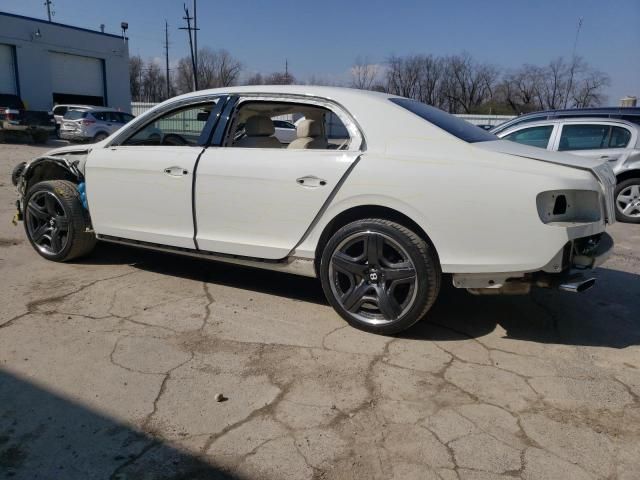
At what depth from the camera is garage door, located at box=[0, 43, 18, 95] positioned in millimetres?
30109

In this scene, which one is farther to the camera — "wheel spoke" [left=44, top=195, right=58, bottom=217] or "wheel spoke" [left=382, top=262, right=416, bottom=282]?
"wheel spoke" [left=44, top=195, right=58, bottom=217]

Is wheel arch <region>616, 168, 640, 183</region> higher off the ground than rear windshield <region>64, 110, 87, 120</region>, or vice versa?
rear windshield <region>64, 110, 87, 120</region>

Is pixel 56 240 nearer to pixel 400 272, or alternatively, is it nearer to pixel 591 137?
pixel 400 272

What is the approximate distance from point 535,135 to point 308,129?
547 centimetres

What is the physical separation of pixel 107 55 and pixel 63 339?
3776 centimetres

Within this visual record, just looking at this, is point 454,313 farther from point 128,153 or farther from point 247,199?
point 128,153

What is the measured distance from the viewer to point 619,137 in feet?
26.7

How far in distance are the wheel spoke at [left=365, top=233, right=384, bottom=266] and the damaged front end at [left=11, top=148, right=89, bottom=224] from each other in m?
2.80

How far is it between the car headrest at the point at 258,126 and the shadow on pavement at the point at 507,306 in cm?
128

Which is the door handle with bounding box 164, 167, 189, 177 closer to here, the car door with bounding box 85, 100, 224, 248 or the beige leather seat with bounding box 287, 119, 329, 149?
the car door with bounding box 85, 100, 224, 248

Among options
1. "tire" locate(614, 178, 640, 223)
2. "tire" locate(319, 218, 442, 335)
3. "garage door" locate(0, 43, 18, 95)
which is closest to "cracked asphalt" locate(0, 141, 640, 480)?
"tire" locate(319, 218, 442, 335)

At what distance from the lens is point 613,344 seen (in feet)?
11.8

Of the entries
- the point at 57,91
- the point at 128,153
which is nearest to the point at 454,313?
the point at 128,153

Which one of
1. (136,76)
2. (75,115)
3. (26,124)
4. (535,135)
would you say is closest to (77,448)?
(535,135)
